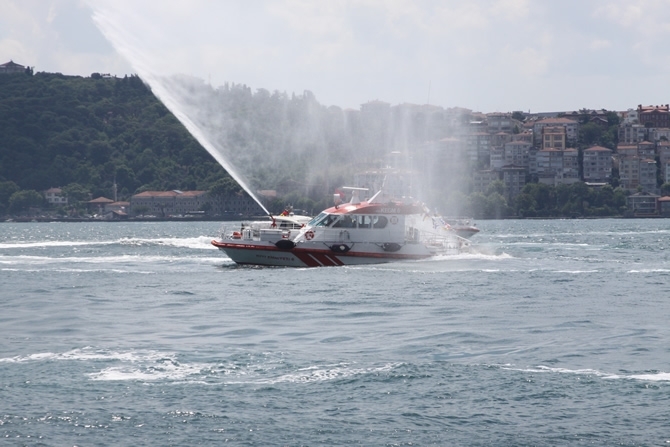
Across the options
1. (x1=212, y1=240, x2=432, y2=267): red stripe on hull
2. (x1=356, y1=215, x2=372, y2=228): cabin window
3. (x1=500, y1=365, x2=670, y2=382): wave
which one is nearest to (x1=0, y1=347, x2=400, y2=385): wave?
(x1=500, y1=365, x2=670, y2=382): wave

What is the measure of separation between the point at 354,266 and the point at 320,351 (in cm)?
2731

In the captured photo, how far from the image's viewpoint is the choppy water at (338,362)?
824 inches

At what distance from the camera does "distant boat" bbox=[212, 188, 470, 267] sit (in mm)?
56250

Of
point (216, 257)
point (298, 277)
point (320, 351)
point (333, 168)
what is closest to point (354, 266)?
point (298, 277)

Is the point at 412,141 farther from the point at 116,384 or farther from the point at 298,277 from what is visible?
the point at 116,384

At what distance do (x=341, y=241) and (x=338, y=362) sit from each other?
29672 millimetres

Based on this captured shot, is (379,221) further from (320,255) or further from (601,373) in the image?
(601,373)

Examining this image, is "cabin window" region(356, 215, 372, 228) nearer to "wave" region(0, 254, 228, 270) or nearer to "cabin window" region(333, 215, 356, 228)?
"cabin window" region(333, 215, 356, 228)

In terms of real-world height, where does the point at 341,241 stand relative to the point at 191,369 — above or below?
above

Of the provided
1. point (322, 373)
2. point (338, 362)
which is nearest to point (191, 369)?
point (322, 373)

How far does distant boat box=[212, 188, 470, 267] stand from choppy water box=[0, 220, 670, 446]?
6.99 metres

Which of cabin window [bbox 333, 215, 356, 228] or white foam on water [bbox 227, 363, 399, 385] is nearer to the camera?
white foam on water [bbox 227, 363, 399, 385]

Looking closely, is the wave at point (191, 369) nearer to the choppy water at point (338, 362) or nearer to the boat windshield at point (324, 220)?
the choppy water at point (338, 362)

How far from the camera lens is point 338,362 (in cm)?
2691
